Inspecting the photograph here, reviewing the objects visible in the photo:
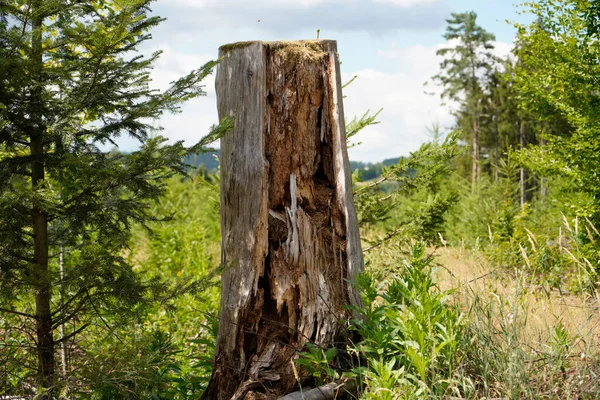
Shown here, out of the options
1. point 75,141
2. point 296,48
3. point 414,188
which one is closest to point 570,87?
point 414,188

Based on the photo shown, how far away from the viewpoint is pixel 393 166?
6340 millimetres

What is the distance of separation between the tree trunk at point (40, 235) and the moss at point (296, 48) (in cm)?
131

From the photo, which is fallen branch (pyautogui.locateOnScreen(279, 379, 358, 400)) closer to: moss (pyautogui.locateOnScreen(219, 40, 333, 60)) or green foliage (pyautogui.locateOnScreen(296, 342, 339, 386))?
green foliage (pyautogui.locateOnScreen(296, 342, 339, 386))

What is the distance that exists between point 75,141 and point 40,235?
2.42ft

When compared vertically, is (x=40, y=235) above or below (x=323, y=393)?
above

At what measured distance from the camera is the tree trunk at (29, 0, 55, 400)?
13.2ft

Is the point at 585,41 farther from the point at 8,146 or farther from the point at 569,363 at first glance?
the point at 8,146

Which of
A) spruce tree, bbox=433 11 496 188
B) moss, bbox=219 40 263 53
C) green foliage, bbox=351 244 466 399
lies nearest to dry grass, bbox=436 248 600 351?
green foliage, bbox=351 244 466 399

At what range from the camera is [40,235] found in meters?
4.38

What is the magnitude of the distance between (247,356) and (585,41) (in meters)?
8.12

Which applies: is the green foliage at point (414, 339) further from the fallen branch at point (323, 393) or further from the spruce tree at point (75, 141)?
the spruce tree at point (75, 141)

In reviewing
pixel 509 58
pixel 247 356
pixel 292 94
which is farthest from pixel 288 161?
pixel 509 58

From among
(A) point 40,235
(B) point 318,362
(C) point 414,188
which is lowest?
(B) point 318,362

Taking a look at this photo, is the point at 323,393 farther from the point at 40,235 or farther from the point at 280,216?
the point at 40,235
